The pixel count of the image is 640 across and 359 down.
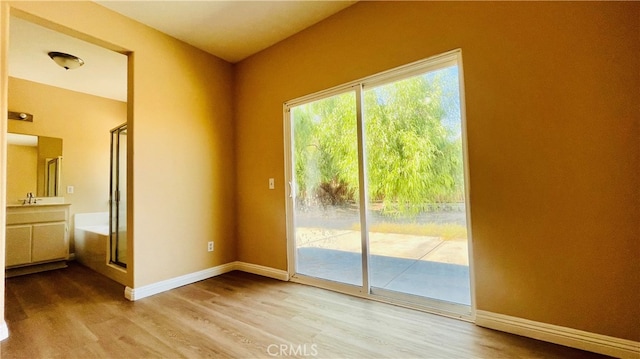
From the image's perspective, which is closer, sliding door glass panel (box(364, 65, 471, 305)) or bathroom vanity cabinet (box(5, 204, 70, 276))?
sliding door glass panel (box(364, 65, 471, 305))

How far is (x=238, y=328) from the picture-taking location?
191 cm

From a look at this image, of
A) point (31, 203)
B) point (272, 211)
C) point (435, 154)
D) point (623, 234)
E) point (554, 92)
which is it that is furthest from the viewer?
point (31, 203)

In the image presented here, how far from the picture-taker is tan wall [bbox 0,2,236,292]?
2496 mm

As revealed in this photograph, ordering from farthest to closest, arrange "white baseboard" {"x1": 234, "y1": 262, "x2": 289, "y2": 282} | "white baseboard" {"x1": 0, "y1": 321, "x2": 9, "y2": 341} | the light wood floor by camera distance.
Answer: "white baseboard" {"x1": 234, "y1": 262, "x2": 289, "y2": 282}
"white baseboard" {"x1": 0, "y1": 321, "x2": 9, "y2": 341}
the light wood floor

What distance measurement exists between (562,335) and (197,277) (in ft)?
10.5

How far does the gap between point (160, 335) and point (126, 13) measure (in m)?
2.83

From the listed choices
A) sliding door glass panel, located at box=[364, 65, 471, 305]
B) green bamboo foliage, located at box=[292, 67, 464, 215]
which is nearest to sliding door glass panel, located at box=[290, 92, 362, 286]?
green bamboo foliage, located at box=[292, 67, 464, 215]

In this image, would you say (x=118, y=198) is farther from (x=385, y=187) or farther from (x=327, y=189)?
(x=385, y=187)

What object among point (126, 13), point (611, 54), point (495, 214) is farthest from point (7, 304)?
point (611, 54)

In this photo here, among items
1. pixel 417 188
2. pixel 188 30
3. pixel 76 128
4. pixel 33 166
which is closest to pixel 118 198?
pixel 33 166

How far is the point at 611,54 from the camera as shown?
4.99 ft

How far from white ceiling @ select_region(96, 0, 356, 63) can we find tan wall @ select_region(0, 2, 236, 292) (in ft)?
0.54

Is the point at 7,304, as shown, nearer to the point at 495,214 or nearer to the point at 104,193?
the point at 104,193

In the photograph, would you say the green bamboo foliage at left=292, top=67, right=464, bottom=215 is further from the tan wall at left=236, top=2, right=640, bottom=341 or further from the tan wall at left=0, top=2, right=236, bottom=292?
the tan wall at left=0, top=2, right=236, bottom=292
